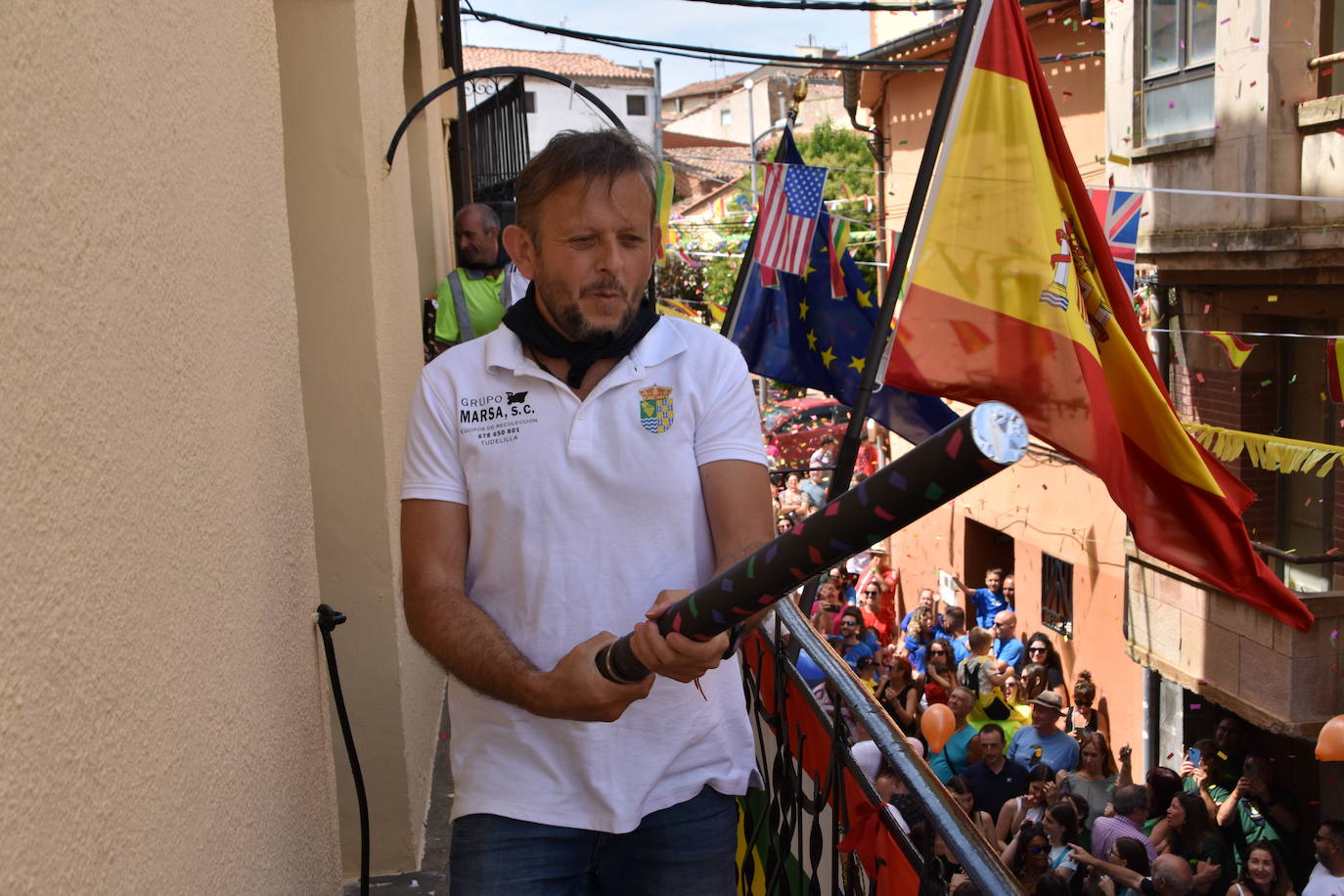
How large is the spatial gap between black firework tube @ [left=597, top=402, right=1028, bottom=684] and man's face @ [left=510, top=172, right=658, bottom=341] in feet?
2.60

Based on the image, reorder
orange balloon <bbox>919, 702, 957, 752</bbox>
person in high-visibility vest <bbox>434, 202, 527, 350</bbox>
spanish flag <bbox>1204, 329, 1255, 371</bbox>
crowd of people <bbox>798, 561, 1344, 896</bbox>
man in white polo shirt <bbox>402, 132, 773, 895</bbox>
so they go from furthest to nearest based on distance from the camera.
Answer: spanish flag <bbox>1204, 329, 1255, 371</bbox> < orange balloon <bbox>919, 702, 957, 752</bbox> < crowd of people <bbox>798, 561, 1344, 896</bbox> < person in high-visibility vest <bbox>434, 202, 527, 350</bbox> < man in white polo shirt <bbox>402, 132, 773, 895</bbox>

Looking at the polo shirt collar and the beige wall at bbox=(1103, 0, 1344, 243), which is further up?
the beige wall at bbox=(1103, 0, 1344, 243)

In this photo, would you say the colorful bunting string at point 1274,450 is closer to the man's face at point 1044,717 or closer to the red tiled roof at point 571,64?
the man's face at point 1044,717

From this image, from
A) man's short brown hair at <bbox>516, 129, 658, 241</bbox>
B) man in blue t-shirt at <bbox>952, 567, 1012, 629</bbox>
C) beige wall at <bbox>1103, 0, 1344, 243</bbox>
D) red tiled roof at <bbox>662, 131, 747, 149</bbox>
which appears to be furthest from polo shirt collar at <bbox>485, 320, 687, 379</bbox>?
red tiled roof at <bbox>662, 131, 747, 149</bbox>

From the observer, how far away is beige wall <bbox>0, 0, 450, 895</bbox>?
1.25m

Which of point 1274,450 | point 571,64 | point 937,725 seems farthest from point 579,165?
point 571,64

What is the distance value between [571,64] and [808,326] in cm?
4935

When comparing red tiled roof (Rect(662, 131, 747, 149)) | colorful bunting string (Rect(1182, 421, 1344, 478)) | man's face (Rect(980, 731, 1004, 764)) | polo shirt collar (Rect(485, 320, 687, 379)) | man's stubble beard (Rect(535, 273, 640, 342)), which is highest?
red tiled roof (Rect(662, 131, 747, 149))

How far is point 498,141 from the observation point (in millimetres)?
11656

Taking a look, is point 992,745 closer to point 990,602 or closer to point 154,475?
point 990,602

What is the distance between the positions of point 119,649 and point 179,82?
2.79ft

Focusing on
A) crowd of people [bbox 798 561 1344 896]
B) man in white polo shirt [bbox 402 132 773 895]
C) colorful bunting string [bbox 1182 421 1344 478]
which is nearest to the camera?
man in white polo shirt [bbox 402 132 773 895]

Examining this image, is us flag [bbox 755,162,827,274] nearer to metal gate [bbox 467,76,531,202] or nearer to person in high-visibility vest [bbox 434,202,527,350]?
person in high-visibility vest [bbox 434,202,527,350]

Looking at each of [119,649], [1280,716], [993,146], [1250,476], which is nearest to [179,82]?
[119,649]
